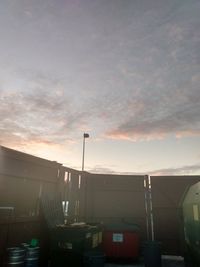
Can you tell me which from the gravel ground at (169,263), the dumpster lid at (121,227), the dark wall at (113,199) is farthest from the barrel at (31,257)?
the dark wall at (113,199)

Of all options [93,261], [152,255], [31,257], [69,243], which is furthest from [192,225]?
[31,257]

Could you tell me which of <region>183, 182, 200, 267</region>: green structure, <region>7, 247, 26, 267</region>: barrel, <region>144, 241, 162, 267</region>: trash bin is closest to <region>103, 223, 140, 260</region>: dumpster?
<region>144, 241, 162, 267</region>: trash bin

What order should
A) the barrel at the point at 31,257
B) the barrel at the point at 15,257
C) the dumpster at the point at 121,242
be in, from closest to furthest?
the barrel at the point at 15,257, the barrel at the point at 31,257, the dumpster at the point at 121,242

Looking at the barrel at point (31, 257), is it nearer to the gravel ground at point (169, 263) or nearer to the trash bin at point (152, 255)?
the gravel ground at point (169, 263)

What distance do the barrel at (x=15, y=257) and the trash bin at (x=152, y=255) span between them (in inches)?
151

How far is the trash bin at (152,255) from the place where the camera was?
7.80 metres

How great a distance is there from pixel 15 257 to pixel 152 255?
419 centimetres

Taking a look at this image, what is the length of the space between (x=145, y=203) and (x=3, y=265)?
6.62 m

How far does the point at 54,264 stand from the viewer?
23.2 ft

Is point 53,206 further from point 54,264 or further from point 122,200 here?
point 122,200

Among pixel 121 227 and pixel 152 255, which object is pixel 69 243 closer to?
pixel 152 255

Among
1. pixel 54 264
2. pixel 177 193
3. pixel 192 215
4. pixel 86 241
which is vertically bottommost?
pixel 54 264

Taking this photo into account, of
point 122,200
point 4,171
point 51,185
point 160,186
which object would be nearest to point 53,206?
point 51,185

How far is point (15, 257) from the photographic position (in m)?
6.16
